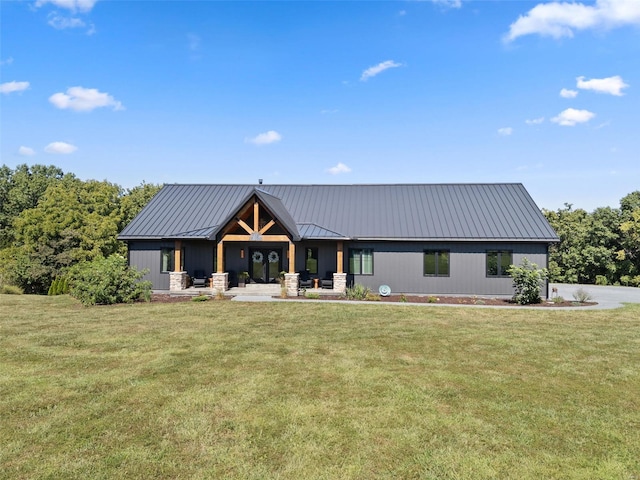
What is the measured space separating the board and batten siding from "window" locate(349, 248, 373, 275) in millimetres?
270

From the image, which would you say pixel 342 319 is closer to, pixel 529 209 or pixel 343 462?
pixel 343 462

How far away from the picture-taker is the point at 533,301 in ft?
63.4

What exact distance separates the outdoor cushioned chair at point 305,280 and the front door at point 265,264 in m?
1.64

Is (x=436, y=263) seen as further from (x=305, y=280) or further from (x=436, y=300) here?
(x=305, y=280)

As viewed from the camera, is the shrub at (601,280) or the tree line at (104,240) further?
the shrub at (601,280)

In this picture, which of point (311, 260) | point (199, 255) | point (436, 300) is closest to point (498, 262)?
point (436, 300)

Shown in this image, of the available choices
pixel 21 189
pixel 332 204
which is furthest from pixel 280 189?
pixel 21 189

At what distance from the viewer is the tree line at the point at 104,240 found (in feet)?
87.1

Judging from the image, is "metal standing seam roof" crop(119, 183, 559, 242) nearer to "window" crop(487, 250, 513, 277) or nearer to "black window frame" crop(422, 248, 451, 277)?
"black window frame" crop(422, 248, 451, 277)

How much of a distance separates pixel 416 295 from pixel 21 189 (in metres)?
56.6

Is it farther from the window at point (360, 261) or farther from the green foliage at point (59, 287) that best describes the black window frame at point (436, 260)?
the green foliage at point (59, 287)

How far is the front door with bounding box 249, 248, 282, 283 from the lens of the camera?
24.3 metres

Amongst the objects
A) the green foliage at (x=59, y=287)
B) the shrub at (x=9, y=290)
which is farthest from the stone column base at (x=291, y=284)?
the shrub at (x=9, y=290)

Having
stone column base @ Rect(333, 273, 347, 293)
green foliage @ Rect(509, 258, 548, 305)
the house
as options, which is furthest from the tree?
green foliage @ Rect(509, 258, 548, 305)
